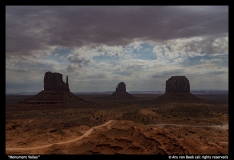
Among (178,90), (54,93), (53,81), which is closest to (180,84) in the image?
(178,90)

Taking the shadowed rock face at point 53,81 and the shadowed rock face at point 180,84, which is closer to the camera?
the shadowed rock face at point 53,81

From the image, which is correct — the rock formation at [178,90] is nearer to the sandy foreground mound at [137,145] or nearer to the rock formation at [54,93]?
the rock formation at [54,93]

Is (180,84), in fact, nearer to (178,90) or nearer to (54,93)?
(178,90)

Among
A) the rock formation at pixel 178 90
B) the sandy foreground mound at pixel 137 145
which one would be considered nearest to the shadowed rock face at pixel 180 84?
the rock formation at pixel 178 90

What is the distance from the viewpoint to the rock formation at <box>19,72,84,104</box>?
3193 inches

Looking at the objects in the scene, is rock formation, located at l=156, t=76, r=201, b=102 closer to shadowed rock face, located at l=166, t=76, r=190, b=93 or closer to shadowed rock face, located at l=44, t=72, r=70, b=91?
shadowed rock face, located at l=166, t=76, r=190, b=93

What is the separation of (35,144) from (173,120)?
3132cm

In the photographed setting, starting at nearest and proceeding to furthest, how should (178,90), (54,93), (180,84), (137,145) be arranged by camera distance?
1. (137,145)
2. (54,93)
3. (180,84)
4. (178,90)

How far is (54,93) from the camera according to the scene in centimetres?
8744

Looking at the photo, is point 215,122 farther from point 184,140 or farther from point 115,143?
point 115,143

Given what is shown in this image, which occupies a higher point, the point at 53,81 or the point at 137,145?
the point at 53,81

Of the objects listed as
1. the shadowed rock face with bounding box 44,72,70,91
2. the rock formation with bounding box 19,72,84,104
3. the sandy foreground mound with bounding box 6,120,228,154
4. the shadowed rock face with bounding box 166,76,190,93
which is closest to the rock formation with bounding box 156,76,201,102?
the shadowed rock face with bounding box 166,76,190,93

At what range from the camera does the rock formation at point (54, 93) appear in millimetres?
81100
